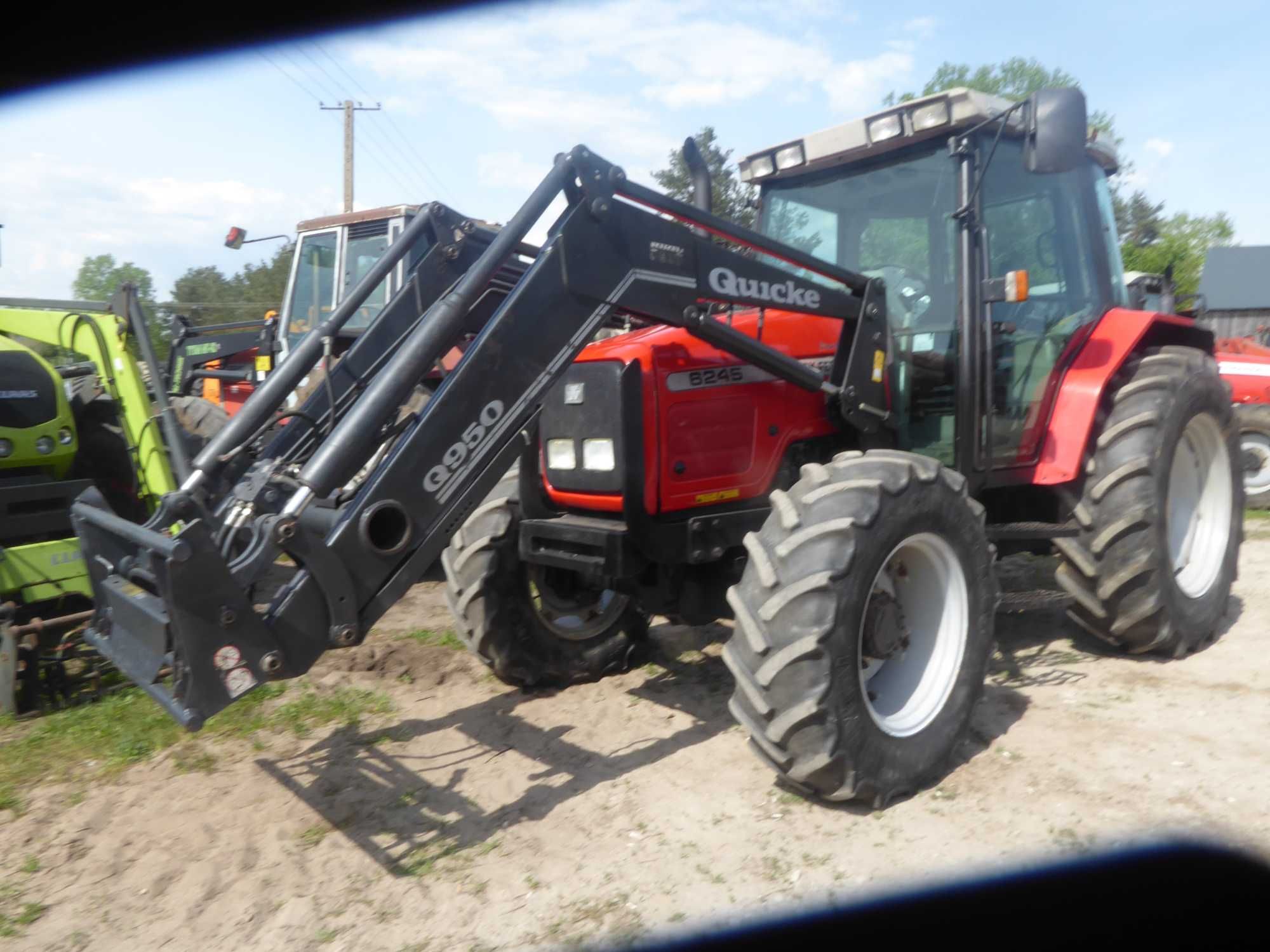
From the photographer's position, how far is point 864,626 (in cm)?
334

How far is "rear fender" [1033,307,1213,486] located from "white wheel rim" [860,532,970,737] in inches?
45.7

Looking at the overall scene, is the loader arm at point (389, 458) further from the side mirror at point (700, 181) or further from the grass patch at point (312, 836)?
the grass patch at point (312, 836)

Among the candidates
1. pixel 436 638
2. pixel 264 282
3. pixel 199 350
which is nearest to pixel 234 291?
pixel 264 282

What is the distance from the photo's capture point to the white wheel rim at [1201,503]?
5.01 m

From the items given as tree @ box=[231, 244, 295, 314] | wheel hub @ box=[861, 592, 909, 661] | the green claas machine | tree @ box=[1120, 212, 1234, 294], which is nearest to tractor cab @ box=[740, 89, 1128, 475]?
wheel hub @ box=[861, 592, 909, 661]

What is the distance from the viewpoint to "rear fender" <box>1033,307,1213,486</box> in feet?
14.5

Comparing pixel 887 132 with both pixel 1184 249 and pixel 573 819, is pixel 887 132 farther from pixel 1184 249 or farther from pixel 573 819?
pixel 1184 249

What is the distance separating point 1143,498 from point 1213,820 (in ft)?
5.23

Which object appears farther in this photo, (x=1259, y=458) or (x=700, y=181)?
(x=1259, y=458)

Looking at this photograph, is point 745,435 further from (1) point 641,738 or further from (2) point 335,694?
(2) point 335,694

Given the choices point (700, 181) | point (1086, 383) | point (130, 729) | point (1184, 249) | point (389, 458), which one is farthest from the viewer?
point (1184, 249)

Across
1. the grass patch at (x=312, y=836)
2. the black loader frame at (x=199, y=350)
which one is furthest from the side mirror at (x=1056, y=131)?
the black loader frame at (x=199, y=350)

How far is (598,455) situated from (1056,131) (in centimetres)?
214

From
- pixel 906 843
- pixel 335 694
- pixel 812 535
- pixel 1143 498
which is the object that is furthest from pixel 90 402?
pixel 1143 498
